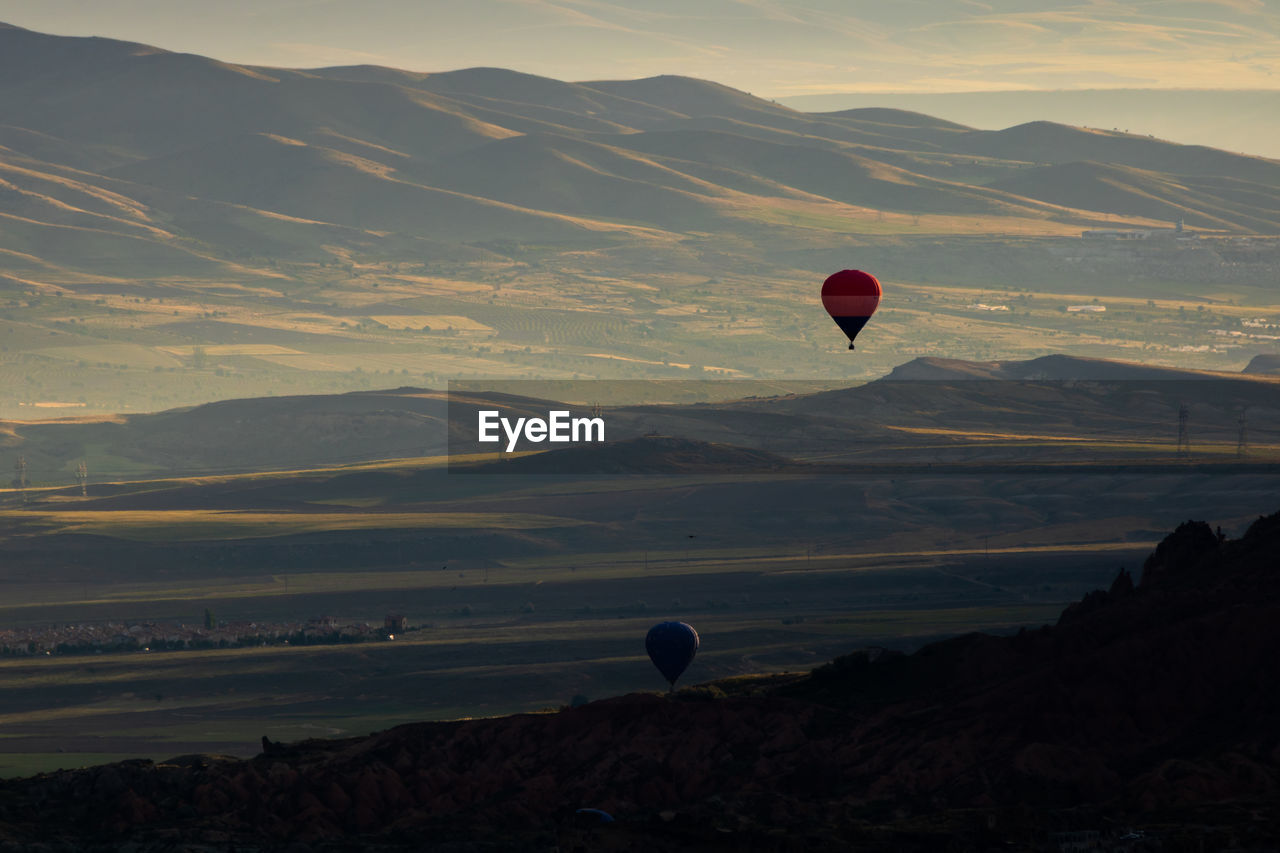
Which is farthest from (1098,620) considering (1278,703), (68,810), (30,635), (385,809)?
(30,635)

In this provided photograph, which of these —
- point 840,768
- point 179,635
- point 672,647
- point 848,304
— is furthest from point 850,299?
point 179,635

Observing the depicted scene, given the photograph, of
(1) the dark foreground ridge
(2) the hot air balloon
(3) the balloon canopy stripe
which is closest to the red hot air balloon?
(3) the balloon canopy stripe

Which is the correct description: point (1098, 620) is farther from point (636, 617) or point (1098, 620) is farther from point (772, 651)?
point (636, 617)

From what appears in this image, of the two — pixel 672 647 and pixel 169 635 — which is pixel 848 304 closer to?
pixel 672 647

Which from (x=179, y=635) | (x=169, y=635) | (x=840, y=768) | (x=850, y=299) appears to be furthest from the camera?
(x=169, y=635)

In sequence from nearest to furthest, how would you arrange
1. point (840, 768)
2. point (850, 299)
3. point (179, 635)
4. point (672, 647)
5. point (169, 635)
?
point (840, 768), point (672, 647), point (850, 299), point (179, 635), point (169, 635)

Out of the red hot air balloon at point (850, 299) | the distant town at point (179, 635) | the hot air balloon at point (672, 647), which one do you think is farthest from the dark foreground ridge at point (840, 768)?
the distant town at point (179, 635)

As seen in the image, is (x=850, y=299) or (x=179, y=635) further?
(x=179, y=635)
